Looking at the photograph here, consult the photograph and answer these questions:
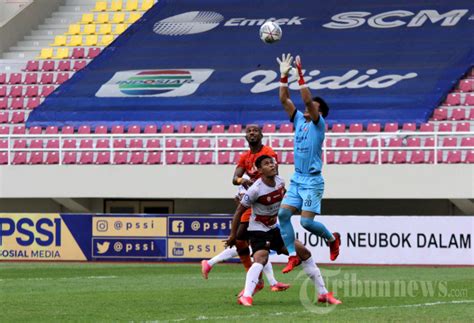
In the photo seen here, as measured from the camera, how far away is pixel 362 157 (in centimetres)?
2748

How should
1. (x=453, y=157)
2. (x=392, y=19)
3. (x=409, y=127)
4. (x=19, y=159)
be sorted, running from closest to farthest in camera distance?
(x=453, y=157)
(x=409, y=127)
(x=19, y=159)
(x=392, y=19)

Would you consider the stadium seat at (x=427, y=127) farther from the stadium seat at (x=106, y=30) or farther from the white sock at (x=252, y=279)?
the white sock at (x=252, y=279)

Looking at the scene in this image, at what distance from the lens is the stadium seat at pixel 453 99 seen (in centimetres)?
2938

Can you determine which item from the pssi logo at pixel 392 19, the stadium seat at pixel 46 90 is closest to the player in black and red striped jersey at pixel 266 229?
the pssi logo at pixel 392 19

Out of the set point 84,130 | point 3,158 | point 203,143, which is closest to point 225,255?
point 203,143

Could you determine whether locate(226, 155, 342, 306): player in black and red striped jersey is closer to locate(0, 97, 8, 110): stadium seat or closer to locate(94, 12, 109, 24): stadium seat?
locate(0, 97, 8, 110): stadium seat

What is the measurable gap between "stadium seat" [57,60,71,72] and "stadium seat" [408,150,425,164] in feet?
39.4

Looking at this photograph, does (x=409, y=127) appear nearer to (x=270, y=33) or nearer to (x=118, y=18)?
(x=118, y=18)

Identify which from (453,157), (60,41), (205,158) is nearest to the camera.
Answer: (453,157)

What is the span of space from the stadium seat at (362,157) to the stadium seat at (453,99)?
313 centimetres

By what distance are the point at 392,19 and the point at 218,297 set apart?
21.8 meters

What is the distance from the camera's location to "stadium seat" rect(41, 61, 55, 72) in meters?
34.5

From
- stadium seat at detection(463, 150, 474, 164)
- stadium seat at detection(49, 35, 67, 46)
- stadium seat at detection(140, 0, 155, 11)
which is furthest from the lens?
stadium seat at detection(140, 0, 155, 11)

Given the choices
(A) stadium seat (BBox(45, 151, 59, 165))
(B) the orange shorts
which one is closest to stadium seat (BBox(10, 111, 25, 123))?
(A) stadium seat (BBox(45, 151, 59, 165))
